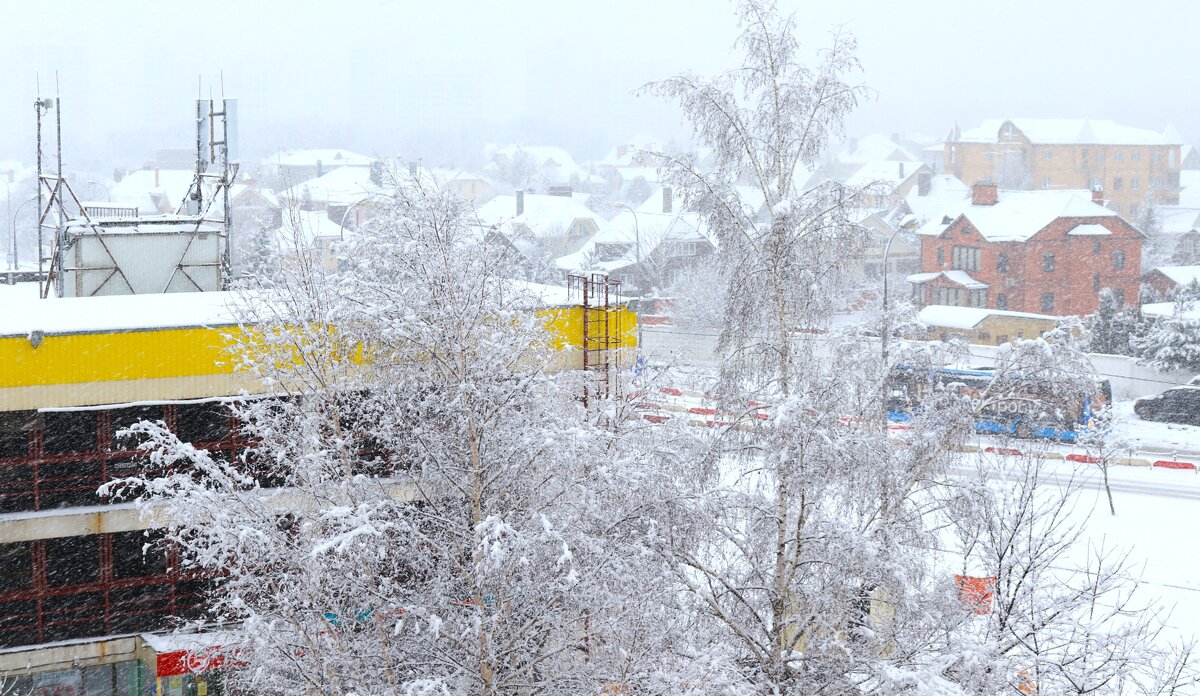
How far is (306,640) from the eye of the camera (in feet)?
31.1

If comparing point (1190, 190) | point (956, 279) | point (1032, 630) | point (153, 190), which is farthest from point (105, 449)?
point (1190, 190)

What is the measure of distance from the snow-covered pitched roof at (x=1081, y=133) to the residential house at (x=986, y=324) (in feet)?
209

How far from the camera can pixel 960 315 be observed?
163 feet

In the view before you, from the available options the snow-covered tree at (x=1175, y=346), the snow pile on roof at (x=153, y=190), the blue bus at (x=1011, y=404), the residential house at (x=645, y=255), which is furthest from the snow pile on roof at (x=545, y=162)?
the blue bus at (x=1011, y=404)

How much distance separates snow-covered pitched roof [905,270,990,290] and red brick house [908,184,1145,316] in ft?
0.16

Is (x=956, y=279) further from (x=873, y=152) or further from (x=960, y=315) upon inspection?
(x=873, y=152)

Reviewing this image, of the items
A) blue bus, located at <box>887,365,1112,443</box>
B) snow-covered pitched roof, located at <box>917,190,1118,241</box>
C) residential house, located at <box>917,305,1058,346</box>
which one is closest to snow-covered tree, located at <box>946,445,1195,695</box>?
blue bus, located at <box>887,365,1112,443</box>

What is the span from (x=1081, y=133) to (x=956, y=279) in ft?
197

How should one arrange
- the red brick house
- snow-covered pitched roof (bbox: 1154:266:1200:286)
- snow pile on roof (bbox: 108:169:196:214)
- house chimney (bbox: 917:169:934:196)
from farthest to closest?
snow pile on roof (bbox: 108:169:196:214)
house chimney (bbox: 917:169:934:196)
snow-covered pitched roof (bbox: 1154:266:1200:286)
the red brick house

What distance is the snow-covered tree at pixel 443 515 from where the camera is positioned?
9289mm

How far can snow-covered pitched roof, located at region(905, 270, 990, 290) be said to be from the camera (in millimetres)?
54188

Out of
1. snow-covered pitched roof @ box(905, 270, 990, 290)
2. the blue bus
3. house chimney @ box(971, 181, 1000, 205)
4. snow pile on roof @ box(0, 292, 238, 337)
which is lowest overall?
the blue bus

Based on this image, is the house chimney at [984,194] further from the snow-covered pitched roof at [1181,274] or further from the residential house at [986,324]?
the snow-covered pitched roof at [1181,274]

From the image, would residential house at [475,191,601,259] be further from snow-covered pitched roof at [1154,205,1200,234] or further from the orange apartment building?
the orange apartment building
